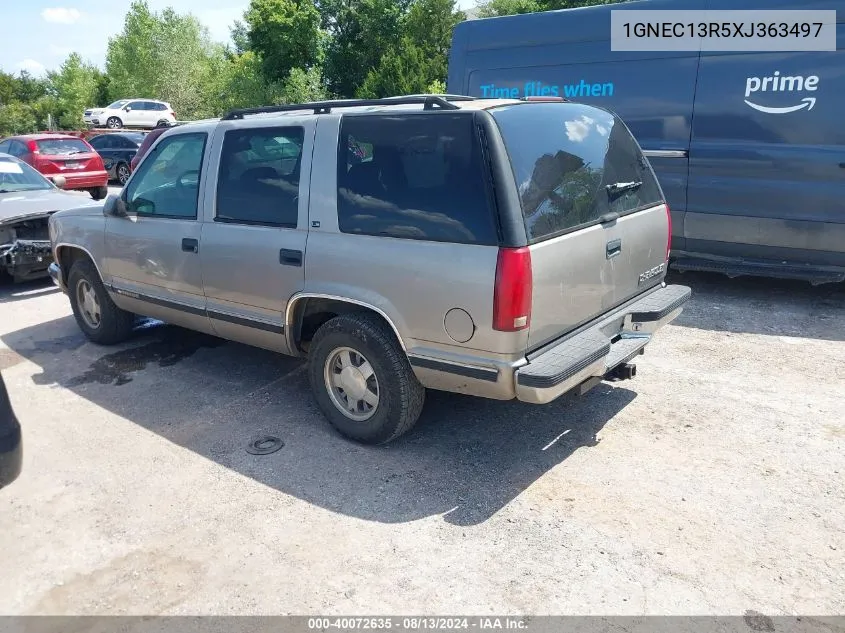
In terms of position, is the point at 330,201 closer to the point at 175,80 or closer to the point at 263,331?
the point at 263,331

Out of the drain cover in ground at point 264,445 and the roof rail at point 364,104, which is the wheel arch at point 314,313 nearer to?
the drain cover in ground at point 264,445

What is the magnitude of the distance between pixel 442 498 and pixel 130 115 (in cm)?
3527

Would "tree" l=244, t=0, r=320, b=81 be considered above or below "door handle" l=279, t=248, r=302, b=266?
above

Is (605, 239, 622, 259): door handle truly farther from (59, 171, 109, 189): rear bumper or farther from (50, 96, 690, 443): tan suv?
(59, 171, 109, 189): rear bumper

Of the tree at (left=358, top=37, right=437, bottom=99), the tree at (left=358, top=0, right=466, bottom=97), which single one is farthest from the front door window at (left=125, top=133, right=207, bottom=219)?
the tree at (left=358, top=37, right=437, bottom=99)

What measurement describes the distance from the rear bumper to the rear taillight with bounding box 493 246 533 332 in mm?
14315

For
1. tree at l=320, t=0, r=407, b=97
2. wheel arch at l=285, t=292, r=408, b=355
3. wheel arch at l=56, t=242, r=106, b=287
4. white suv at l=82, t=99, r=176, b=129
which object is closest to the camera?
wheel arch at l=285, t=292, r=408, b=355

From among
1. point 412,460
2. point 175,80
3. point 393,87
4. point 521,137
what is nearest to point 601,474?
point 412,460

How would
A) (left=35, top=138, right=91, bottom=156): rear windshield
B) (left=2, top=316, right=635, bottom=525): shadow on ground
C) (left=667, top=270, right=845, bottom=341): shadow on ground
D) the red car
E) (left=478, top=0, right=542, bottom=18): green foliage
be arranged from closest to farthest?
(left=2, top=316, right=635, bottom=525): shadow on ground, (left=667, top=270, right=845, bottom=341): shadow on ground, the red car, (left=35, top=138, right=91, bottom=156): rear windshield, (left=478, top=0, right=542, bottom=18): green foliage

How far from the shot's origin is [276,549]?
3.24 meters

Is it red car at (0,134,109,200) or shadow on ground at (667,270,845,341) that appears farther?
red car at (0,134,109,200)

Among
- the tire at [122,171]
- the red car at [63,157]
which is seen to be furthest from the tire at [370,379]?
the tire at [122,171]

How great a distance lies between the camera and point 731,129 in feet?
21.5

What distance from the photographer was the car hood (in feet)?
25.7
